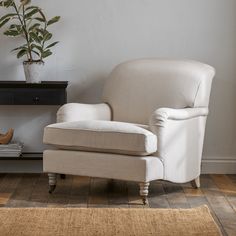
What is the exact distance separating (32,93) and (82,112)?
1.55 feet

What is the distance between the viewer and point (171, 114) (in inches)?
180

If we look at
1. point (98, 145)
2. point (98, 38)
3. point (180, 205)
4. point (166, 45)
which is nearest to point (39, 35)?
point (98, 38)

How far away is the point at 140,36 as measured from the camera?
5.53 meters

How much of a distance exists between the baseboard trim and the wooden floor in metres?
0.15

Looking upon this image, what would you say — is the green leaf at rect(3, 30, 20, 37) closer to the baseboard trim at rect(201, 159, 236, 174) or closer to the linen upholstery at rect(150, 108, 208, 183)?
the linen upholstery at rect(150, 108, 208, 183)

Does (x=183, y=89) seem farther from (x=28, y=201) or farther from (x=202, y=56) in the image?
(x=28, y=201)

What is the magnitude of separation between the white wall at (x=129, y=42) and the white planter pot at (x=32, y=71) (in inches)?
11.1

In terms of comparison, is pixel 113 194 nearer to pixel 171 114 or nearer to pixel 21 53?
pixel 171 114

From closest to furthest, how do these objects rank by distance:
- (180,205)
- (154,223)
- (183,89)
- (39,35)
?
1. (154,223)
2. (180,205)
3. (183,89)
4. (39,35)

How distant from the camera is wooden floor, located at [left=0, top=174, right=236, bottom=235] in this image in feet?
14.6

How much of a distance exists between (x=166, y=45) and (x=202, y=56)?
0.96 ft

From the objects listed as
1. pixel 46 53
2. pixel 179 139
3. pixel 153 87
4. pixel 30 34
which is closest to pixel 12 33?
pixel 30 34

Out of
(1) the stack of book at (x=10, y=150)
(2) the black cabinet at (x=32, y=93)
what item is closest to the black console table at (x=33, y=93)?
(2) the black cabinet at (x=32, y=93)

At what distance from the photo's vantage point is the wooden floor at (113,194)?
14.6ft
